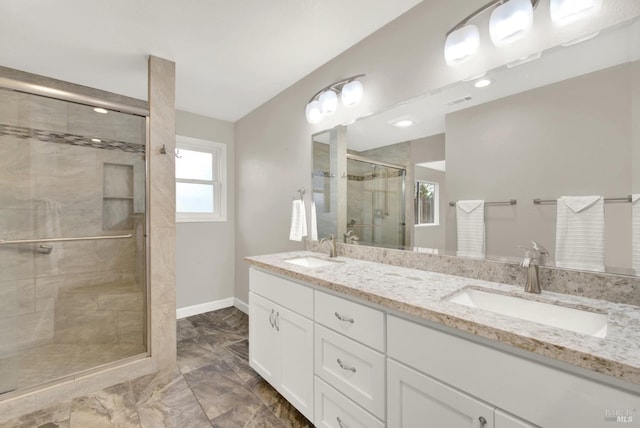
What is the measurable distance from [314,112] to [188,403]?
7.34 feet

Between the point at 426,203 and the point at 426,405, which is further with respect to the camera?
the point at 426,203

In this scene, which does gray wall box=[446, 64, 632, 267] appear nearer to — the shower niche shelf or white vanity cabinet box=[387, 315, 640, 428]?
white vanity cabinet box=[387, 315, 640, 428]

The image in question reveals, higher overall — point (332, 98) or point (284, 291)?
point (332, 98)

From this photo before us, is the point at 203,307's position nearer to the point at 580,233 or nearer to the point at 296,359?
the point at 296,359

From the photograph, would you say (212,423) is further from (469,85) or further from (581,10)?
(581,10)

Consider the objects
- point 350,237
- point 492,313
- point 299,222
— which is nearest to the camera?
point 492,313

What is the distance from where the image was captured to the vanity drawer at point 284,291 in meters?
1.43

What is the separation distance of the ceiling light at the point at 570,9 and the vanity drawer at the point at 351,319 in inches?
54.0

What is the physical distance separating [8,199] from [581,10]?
344cm

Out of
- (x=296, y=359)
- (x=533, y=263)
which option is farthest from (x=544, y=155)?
(x=296, y=359)

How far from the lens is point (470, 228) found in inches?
52.5

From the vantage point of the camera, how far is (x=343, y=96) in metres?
1.94

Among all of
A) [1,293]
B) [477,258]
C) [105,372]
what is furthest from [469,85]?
[1,293]

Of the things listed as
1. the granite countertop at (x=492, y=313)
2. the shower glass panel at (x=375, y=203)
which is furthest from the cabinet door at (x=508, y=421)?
the shower glass panel at (x=375, y=203)
